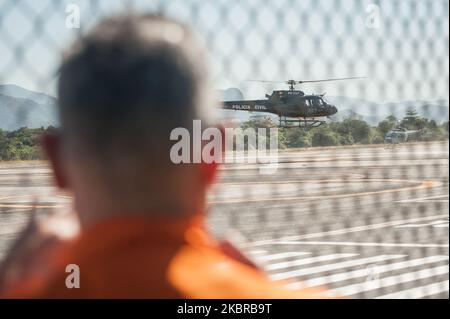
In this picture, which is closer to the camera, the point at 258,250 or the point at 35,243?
the point at 35,243

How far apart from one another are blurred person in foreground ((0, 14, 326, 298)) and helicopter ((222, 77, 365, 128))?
1.29 meters

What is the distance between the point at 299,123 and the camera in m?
2.60

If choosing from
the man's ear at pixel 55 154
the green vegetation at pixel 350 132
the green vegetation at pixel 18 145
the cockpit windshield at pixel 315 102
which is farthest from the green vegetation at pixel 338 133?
the man's ear at pixel 55 154

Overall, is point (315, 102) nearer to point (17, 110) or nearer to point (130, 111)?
point (17, 110)

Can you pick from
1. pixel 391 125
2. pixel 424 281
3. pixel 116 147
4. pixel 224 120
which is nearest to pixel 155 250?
pixel 116 147

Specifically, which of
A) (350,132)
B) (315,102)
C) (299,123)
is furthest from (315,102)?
(350,132)

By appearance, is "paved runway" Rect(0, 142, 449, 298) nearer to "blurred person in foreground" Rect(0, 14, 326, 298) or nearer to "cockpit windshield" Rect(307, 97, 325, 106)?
"blurred person in foreground" Rect(0, 14, 326, 298)

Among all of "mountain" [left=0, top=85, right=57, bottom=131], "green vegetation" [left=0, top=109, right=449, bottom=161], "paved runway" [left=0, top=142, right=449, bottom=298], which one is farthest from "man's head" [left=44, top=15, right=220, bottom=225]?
"green vegetation" [left=0, top=109, right=449, bottom=161]

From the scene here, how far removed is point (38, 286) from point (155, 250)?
130 mm

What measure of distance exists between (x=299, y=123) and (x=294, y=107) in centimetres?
7

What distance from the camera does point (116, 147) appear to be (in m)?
0.85

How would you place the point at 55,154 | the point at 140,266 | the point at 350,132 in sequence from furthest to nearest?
the point at 350,132 → the point at 55,154 → the point at 140,266

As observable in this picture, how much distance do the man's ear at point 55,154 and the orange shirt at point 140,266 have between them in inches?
3.8
